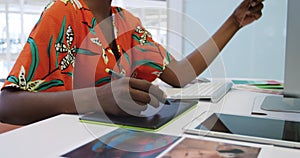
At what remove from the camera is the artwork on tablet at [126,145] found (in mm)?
415

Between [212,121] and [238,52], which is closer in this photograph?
[212,121]

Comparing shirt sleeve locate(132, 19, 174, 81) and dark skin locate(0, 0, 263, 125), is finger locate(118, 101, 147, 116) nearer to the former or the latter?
dark skin locate(0, 0, 263, 125)

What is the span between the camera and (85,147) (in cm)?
44

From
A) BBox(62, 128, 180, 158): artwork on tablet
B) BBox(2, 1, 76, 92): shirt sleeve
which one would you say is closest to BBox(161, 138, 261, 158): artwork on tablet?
BBox(62, 128, 180, 158): artwork on tablet

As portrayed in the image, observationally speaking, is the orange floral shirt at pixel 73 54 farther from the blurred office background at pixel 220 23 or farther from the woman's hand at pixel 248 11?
the blurred office background at pixel 220 23

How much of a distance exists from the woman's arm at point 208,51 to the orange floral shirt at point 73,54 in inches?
2.9

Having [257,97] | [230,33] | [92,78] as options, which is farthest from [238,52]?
[92,78]

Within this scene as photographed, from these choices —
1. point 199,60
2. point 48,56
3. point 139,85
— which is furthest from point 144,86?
point 199,60

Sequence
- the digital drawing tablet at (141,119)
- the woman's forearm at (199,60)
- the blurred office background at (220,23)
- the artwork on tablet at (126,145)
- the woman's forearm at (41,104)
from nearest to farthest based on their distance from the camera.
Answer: the artwork on tablet at (126,145)
the digital drawing tablet at (141,119)
the woman's forearm at (41,104)
the woman's forearm at (199,60)
the blurred office background at (220,23)

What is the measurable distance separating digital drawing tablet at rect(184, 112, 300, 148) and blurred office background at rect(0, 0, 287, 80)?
1140mm

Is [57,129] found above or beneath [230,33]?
beneath

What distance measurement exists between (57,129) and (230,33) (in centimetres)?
77

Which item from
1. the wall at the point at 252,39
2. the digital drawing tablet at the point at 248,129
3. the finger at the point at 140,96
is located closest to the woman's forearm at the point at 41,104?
the finger at the point at 140,96

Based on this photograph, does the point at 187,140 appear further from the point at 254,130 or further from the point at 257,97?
the point at 257,97
